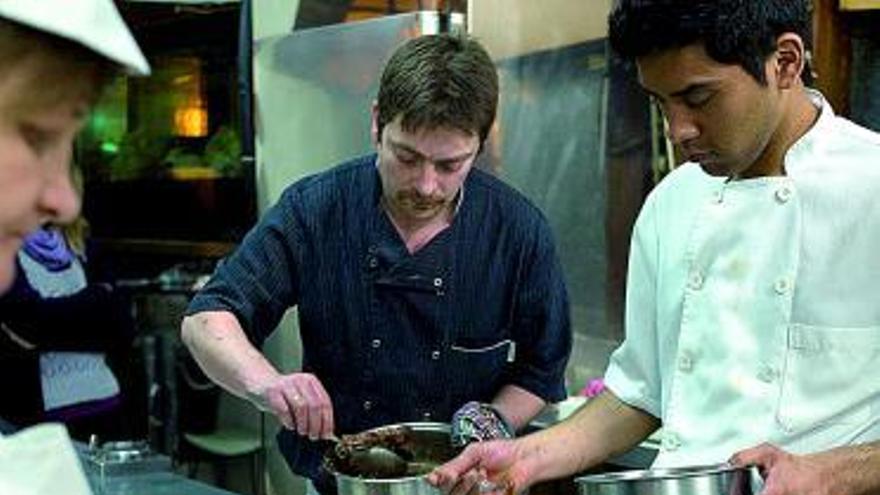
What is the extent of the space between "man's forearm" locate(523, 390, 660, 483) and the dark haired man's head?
2.11ft

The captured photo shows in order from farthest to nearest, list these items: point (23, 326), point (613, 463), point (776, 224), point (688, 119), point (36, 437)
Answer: point (23, 326)
point (613, 463)
point (776, 224)
point (688, 119)
point (36, 437)

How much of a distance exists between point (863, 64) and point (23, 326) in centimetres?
227

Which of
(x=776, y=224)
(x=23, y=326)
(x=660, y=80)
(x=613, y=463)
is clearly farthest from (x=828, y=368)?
(x=23, y=326)

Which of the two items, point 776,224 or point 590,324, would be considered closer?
point 776,224

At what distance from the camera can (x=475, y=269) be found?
95.3 inches

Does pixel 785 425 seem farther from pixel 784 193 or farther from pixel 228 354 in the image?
pixel 228 354

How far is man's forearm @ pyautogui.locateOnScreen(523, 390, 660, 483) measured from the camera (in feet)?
6.51

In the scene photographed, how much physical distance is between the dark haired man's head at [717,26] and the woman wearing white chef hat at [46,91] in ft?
2.80

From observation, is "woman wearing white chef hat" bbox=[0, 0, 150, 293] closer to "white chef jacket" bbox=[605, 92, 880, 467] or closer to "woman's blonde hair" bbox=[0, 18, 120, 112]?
"woman's blonde hair" bbox=[0, 18, 120, 112]

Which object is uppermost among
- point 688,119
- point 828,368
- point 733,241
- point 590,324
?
point 688,119

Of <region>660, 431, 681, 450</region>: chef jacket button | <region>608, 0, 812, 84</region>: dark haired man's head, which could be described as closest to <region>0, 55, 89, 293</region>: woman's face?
<region>608, 0, 812, 84</region>: dark haired man's head

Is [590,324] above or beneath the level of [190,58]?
beneath

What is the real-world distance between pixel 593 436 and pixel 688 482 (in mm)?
588

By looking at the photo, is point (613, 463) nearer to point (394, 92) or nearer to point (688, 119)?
point (394, 92)
